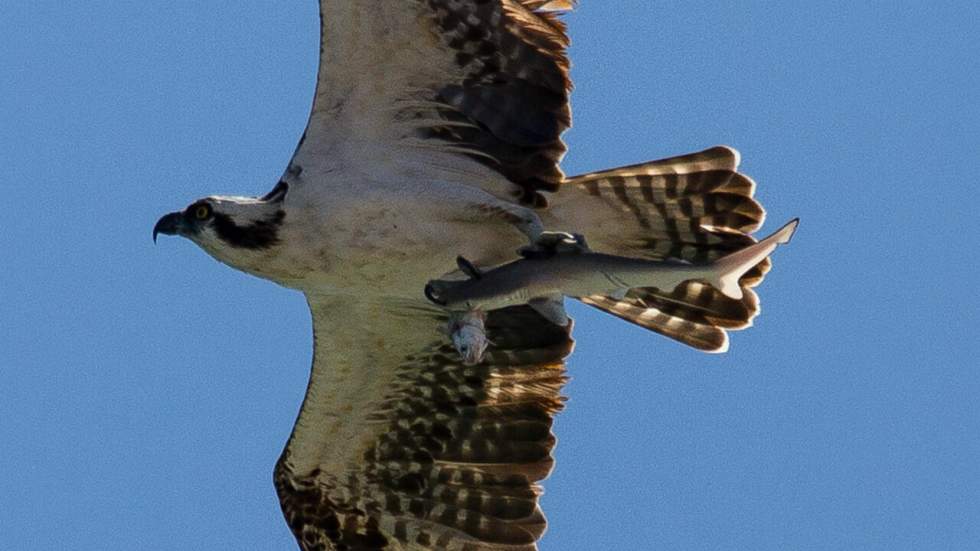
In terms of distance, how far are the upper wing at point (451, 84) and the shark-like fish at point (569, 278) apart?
2.96 ft

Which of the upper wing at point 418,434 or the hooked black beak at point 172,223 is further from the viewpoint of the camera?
the upper wing at point 418,434

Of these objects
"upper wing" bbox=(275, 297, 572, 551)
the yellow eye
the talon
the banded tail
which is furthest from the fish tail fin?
the yellow eye

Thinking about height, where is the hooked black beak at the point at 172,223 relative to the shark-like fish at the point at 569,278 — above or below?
above

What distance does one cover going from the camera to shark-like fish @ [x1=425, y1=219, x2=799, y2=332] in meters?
10.8

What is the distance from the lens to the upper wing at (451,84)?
11.8m

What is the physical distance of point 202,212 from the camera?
38.9 feet

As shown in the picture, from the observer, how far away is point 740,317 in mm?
12859

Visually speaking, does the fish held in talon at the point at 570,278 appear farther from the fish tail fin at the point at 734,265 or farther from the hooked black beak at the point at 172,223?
the hooked black beak at the point at 172,223

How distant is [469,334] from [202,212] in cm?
169

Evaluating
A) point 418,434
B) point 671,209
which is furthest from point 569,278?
point 418,434

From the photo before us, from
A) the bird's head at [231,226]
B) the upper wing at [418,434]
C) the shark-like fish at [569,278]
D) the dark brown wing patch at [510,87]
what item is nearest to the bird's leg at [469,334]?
the shark-like fish at [569,278]

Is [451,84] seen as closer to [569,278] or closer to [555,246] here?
[555,246]

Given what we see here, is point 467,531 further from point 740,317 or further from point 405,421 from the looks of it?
point 740,317

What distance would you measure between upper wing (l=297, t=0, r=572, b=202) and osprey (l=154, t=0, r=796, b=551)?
11 millimetres
